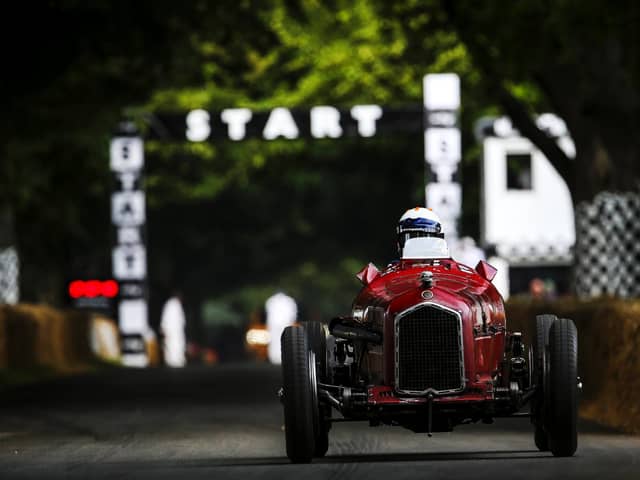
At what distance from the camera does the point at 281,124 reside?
140 ft

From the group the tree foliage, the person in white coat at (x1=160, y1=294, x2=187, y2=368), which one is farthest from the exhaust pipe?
the person in white coat at (x1=160, y1=294, x2=187, y2=368)

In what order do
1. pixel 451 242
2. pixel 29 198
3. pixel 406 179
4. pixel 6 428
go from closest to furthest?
pixel 6 428, pixel 451 242, pixel 29 198, pixel 406 179

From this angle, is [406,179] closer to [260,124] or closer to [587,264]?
[260,124]

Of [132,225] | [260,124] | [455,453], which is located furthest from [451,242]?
[455,453]

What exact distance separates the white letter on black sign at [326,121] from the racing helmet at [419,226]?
26.4 meters

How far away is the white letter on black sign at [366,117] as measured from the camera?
42312 millimetres

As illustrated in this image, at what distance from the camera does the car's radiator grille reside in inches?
563

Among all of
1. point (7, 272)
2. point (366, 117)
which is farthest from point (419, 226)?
point (366, 117)

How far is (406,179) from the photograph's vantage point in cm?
5878

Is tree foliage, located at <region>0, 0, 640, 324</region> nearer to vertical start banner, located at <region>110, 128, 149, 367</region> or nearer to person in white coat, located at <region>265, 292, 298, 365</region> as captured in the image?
vertical start banner, located at <region>110, 128, 149, 367</region>

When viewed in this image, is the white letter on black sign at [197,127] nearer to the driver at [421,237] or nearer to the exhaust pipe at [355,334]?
the driver at [421,237]

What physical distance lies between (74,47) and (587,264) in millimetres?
8510

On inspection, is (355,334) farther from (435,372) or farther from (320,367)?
(435,372)

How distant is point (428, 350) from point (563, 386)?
0.99 m
